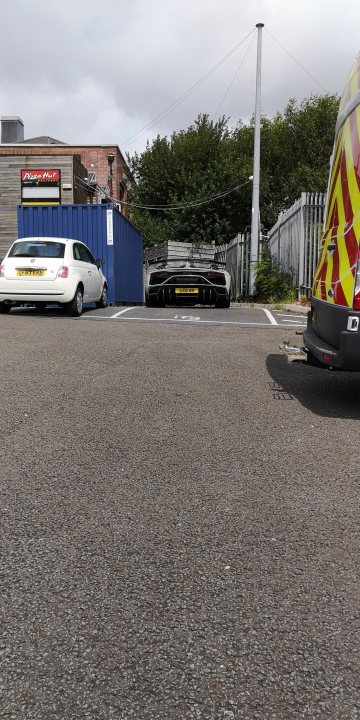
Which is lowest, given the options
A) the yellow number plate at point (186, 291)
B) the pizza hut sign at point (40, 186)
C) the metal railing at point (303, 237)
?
the yellow number plate at point (186, 291)

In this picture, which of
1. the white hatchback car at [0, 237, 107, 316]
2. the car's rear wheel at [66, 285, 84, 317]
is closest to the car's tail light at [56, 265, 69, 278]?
the white hatchback car at [0, 237, 107, 316]

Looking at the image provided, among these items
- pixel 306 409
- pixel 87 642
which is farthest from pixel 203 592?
pixel 306 409

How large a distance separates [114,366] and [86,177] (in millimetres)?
24920

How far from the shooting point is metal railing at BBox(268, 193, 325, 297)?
1451cm

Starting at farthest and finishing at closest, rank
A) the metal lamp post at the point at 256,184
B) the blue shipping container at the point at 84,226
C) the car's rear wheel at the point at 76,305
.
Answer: the metal lamp post at the point at 256,184, the blue shipping container at the point at 84,226, the car's rear wheel at the point at 76,305

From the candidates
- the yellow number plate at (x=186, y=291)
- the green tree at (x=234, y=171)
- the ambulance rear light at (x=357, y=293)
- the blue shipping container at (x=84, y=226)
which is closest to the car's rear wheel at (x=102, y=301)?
the yellow number plate at (x=186, y=291)

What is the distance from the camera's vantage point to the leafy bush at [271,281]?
17.7m

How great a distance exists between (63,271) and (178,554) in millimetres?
9861

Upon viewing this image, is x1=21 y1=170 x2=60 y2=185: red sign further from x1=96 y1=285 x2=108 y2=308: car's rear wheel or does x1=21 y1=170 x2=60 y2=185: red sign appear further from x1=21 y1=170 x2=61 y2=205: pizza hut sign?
x1=96 y1=285 x2=108 y2=308: car's rear wheel

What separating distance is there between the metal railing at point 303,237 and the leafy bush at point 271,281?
338 mm

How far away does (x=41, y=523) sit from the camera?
112 inches

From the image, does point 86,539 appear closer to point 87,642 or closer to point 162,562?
point 162,562

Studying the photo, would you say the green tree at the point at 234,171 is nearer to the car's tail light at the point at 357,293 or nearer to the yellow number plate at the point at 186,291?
the yellow number plate at the point at 186,291

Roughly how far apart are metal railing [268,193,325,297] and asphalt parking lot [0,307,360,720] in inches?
379
